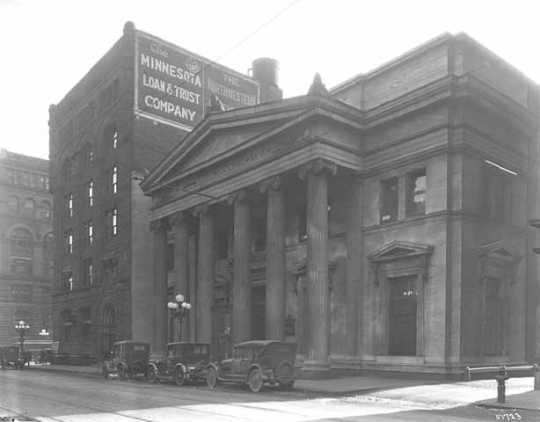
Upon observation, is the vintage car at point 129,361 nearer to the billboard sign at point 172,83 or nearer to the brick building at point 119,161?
the brick building at point 119,161

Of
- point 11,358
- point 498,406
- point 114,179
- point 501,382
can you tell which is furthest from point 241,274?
point 11,358

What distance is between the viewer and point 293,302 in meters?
32.5

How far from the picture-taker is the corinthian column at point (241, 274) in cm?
3144


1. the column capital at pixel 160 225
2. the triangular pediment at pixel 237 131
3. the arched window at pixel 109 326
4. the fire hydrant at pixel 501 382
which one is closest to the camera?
the fire hydrant at pixel 501 382

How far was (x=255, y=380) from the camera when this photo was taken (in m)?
22.3

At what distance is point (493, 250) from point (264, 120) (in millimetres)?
12121

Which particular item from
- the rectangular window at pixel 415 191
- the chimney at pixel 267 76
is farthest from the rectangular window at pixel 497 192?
the chimney at pixel 267 76

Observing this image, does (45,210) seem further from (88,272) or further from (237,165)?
(237,165)

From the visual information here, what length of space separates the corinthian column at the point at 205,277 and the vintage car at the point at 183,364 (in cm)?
600

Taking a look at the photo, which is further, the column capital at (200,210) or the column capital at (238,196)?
the column capital at (200,210)

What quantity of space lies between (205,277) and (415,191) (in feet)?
42.1

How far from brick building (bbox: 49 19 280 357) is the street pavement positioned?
22.6m

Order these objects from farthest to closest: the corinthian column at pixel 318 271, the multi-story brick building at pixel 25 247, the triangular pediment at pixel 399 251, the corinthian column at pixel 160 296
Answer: the multi-story brick building at pixel 25 247 < the corinthian column at pixel 160 296 < the corinthian column at pixel 318 271 < the triangular pediment at pixel 399 251

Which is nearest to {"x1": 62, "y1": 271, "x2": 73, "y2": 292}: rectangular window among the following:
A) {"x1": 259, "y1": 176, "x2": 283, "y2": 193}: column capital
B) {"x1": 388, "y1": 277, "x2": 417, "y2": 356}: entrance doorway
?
{"x1": 259, "y1": 176, "x2": 283, "y2": 193}: column capital
